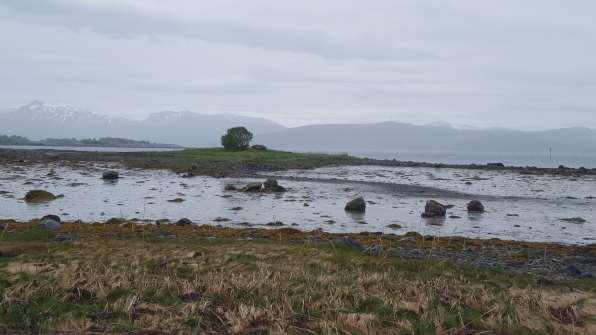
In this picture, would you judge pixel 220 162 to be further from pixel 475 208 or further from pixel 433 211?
pixel 433 211

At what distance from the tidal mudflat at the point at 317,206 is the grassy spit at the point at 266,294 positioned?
406 inches

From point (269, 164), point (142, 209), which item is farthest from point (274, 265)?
point (269, 164)

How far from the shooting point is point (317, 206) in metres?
29.7

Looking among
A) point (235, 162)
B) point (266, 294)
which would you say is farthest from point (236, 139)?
point (266, 294)

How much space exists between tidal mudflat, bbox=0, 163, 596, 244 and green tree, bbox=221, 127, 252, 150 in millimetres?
38229

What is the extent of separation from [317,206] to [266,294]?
21.1 meters

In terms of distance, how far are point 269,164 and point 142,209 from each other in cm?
4147

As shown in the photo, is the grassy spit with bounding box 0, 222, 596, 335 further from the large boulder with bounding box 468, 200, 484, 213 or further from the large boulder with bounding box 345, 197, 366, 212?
the large boulder with bounding box 468, 200, 484, 213

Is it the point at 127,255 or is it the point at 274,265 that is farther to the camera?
the point at 127,255

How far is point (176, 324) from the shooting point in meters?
7.31

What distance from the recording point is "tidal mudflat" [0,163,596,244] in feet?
74.1

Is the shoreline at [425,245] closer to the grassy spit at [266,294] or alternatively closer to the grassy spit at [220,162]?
the grassy spit at [266,294]

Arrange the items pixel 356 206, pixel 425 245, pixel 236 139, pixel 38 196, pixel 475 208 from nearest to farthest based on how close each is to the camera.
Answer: pixel 425 245, pixel 356 206, pixel 38 196, pixel 475 208, pixel 236 139

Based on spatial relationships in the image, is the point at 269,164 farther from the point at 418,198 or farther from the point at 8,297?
the point at 8,297
